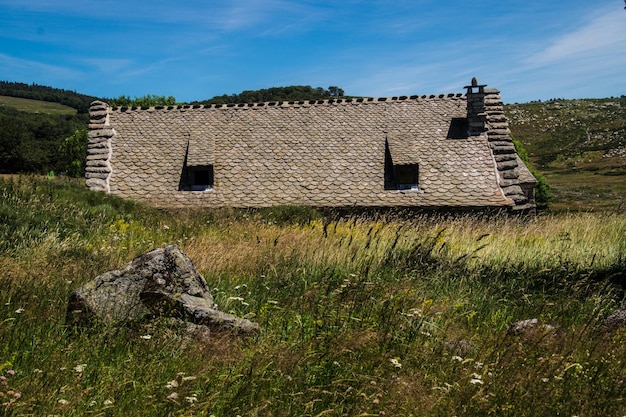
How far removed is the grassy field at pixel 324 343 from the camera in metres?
3.71

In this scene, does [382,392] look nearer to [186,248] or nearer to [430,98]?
[186,248]

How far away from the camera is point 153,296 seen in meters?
5.45

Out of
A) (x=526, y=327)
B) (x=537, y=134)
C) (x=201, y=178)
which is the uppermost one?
(x=537, y=134)

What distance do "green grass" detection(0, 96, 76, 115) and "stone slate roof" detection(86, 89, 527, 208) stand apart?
113m

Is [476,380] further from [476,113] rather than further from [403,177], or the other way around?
[476,113]

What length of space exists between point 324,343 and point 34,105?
14555 centimetres

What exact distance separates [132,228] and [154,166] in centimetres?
1203

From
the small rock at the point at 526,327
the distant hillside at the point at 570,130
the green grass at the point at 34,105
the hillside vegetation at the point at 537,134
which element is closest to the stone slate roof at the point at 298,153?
the hillside vegetation at the point at 537,134

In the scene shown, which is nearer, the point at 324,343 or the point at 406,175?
the point at 324,343

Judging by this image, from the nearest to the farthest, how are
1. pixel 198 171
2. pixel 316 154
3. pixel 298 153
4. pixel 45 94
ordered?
pixel 198 171 → pixel 316 154 → pixel 298 153 → pixel 45 94

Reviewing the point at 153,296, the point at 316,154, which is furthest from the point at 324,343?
the point at 316,154

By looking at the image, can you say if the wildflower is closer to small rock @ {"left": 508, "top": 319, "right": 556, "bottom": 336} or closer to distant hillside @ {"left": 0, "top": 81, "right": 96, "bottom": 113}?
small rock @ {"left": 508, "top": 319, "right": 556, "bottom": 336}

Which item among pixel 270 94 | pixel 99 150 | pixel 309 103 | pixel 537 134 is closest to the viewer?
pixel 99 150

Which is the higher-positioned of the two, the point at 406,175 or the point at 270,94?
the point at 270,94
